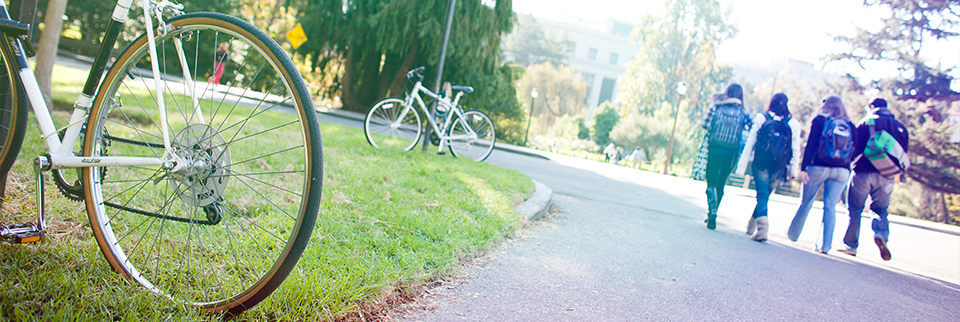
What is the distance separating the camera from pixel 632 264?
137 inches

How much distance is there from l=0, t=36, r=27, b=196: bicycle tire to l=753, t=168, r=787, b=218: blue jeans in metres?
5.57

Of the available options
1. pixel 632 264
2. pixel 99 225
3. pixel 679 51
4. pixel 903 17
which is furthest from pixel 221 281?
pixel 679 51

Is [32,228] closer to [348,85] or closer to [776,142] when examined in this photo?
[776,142]

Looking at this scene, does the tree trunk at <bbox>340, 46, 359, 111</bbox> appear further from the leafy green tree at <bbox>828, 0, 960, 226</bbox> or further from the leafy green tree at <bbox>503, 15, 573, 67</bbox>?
the leafy green tree at <bbox>503, 15, 573, 67</bbox>

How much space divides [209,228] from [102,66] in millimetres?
842

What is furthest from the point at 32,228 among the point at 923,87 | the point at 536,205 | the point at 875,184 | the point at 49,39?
the point at 923,87

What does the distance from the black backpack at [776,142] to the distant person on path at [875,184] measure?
61 cm

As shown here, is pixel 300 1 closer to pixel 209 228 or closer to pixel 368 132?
pixel 368 132

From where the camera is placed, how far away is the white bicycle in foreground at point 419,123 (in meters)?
7.64

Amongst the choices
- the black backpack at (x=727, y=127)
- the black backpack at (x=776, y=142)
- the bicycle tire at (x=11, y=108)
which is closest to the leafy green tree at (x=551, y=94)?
the black backpack at (x=727, y=127)

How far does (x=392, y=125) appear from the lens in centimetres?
783

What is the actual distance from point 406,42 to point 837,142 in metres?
14.2

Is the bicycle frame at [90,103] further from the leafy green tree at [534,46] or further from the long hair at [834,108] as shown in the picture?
the leafy green tree at [534,46]

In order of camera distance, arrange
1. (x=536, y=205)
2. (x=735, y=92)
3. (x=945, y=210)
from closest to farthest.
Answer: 1. (x=536, y=205)
2. (x=735, y=92)
3. (x=945, y=210)
